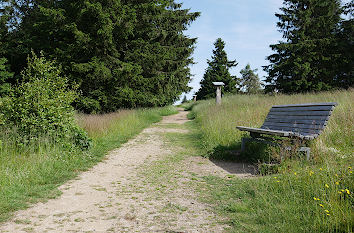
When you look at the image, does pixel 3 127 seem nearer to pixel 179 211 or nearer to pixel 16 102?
pixel 16 102

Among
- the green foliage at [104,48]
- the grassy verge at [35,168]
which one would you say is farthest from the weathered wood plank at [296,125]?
the green foliage at [104,48]

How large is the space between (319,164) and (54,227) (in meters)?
4.32

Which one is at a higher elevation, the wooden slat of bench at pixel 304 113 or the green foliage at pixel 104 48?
the green foliage at pixel 104 48

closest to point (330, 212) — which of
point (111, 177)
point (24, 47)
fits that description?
point (111, 177)

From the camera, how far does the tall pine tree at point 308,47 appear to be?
24812 millimetres

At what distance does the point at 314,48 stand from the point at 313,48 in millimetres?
449

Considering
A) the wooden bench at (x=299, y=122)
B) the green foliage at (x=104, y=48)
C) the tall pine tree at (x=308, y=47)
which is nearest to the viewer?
the wooden bench at (x=299, y=122)

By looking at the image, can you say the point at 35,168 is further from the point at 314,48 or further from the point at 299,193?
the point at 314,48

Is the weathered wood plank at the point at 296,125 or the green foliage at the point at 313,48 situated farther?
the green foliage at the point at 313,48

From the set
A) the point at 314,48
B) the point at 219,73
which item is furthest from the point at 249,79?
the point at 314,48

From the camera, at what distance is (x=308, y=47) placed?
24891 mm

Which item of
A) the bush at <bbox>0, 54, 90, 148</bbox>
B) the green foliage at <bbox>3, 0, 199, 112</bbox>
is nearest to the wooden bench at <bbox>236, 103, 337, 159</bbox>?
the bush at <bbox>0, 54, 90, 148</bbox>

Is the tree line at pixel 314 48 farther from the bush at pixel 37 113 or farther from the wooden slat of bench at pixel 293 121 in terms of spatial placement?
the bush at pixel 37 113

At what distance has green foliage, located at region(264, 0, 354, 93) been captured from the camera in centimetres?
2488
